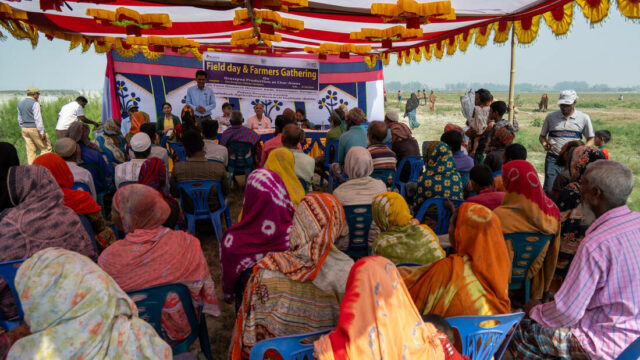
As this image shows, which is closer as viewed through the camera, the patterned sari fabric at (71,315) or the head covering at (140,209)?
the patterned sari fabric at (71,315)

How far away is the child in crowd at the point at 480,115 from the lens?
5859 mm

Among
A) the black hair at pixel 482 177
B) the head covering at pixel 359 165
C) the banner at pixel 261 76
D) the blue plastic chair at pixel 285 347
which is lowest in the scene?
the blue plastic chair at pixel 285 347

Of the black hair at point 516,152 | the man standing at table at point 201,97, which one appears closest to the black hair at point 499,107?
the black hair at point 516,152

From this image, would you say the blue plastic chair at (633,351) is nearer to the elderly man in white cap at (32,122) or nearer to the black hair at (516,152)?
the black hair at (516,152)

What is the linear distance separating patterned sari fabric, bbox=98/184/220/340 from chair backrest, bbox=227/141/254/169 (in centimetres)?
323

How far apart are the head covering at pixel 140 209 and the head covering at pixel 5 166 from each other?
884mm

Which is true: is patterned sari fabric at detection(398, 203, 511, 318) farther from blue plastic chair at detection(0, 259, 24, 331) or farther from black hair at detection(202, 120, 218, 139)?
black hair at detection(202, 120, 218, 139)

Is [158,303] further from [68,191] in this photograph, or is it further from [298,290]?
[68,191]

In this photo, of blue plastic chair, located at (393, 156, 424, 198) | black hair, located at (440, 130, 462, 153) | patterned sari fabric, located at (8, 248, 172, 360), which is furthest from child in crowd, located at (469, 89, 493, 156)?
patterned sari fabric, located at (8, 248, 172, 360)

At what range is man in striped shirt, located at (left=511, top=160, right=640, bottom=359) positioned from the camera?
144cm

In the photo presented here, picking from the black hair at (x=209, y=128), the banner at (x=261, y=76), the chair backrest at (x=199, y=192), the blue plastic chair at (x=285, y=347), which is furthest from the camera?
the banner at (x=261, y=76)

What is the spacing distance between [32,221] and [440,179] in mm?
3117

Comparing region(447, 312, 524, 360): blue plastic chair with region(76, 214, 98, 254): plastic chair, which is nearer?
region(447, 312, 524, 360): blue plastic chair

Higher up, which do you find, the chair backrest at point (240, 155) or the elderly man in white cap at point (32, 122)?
the elderly man in white cap at point (32, 122)
